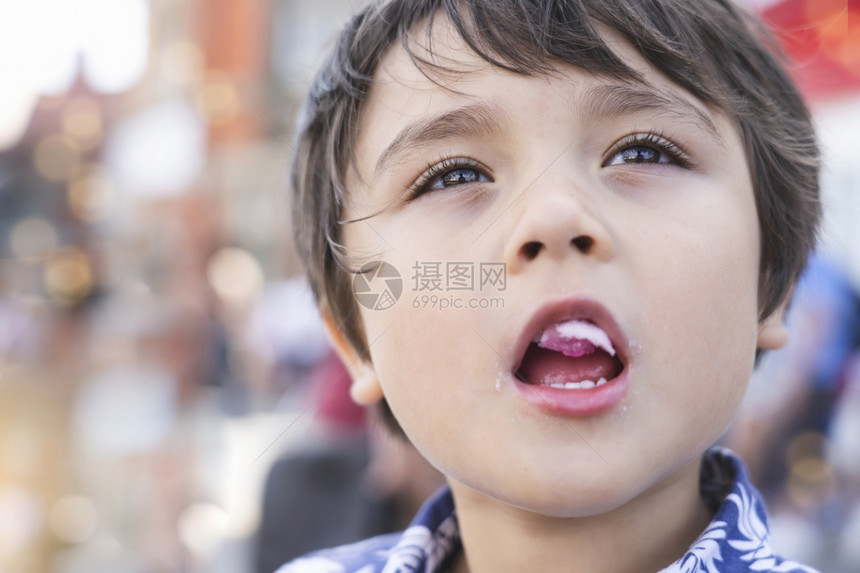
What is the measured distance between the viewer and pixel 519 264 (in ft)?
2.58

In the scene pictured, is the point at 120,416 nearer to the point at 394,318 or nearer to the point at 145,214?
the point at 394,318

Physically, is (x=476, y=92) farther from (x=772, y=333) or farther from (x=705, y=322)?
(x=772, y=333)

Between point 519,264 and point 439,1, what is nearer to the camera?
point 519,264

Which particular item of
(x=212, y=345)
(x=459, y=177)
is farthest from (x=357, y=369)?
(x=212, y=345)

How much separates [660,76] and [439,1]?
0.92 feet

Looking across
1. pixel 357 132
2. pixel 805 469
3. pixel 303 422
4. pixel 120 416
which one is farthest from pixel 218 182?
pixel 357 132

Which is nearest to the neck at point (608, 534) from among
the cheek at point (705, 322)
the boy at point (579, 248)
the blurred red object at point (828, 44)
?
the boy at point (579, 248)

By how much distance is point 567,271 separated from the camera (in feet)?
2.52

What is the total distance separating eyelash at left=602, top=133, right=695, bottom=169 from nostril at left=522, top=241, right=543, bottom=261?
0.14 meters

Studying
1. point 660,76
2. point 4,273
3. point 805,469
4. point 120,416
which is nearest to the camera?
point 660,76

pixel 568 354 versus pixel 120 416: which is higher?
pixel 568 354

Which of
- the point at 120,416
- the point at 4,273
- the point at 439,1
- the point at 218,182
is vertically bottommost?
the point at 120,416

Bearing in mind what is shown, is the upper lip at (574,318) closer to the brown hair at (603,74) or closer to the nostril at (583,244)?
the nostril at (583,244)

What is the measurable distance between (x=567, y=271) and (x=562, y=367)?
4.1 inches
